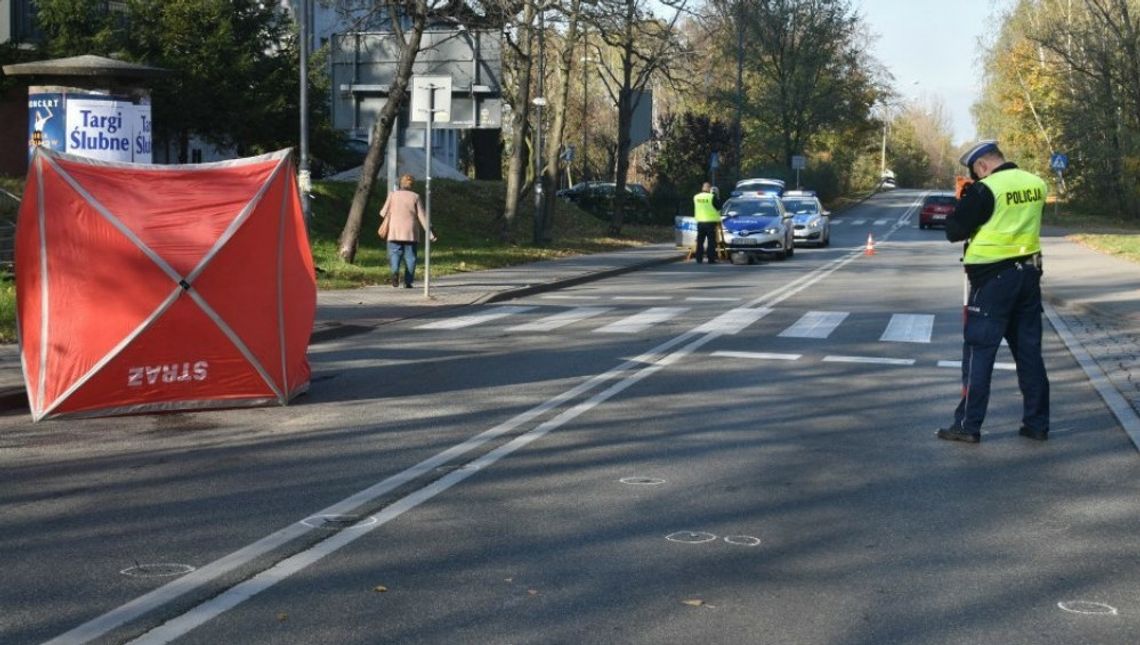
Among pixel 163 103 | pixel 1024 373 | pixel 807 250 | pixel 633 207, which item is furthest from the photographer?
pixel 633 207

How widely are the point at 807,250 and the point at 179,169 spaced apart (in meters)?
31.9

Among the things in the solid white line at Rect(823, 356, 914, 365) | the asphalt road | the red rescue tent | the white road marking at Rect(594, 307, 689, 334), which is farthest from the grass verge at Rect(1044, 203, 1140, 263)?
the red rescue tent

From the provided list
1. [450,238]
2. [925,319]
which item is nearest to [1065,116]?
[450,238]

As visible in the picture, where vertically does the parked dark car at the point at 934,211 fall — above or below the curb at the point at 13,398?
above

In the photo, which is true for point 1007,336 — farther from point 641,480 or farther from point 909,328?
point 909,328

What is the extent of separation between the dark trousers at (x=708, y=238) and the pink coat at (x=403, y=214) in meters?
11.6

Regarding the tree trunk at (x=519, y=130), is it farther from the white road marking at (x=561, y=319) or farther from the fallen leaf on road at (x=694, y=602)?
the fallen leaf on road at (x=694, y=602)

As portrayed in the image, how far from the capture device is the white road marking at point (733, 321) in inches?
676

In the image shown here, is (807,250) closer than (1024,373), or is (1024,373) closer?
(1024,373)

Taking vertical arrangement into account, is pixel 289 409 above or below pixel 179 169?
below

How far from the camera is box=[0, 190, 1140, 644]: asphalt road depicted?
5512 millimetres

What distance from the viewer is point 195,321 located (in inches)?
431

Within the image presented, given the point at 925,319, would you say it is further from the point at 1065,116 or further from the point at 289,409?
the point at 1065,116

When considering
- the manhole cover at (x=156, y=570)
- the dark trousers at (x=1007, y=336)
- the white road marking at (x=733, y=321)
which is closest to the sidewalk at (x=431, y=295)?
the white road marking at (x=733, y=321)
